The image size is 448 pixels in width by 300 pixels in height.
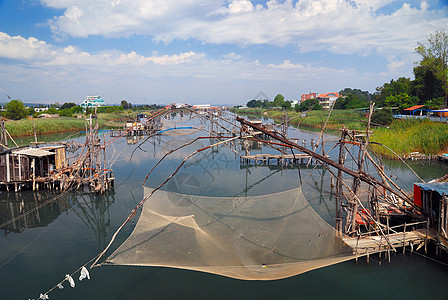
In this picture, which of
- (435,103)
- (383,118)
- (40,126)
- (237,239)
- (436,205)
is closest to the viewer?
(237,239)

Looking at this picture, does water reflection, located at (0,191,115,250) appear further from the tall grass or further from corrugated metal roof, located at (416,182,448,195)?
the tall grass

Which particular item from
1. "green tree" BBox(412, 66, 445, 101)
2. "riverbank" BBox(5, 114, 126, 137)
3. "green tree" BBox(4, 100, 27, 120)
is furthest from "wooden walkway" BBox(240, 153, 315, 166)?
"green tree" BBox(4, 100, 27, 120)

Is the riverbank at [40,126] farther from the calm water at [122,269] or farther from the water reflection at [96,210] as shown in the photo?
the calm water at [122,269]

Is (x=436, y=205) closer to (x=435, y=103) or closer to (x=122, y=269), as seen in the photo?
(x=122, y=269)

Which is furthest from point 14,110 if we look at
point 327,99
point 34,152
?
point 327,99

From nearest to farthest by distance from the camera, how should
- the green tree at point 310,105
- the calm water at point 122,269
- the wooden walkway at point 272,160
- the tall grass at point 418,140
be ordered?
the calm water at point 122,269, the tall grass at point 418,140, the wooden walkway at point 272,160, the green tree at point 310,105

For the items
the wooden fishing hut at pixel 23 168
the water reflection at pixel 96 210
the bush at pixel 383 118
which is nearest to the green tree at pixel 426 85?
the bush at pixel 383 118
